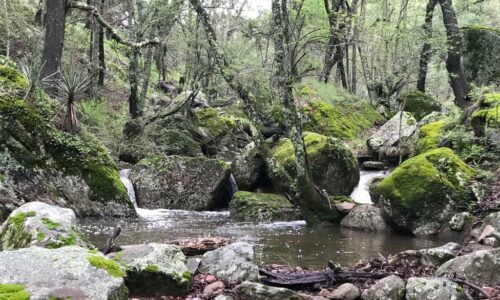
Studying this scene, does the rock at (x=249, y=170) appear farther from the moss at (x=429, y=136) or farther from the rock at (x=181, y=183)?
the moss at (x=429, y=136)

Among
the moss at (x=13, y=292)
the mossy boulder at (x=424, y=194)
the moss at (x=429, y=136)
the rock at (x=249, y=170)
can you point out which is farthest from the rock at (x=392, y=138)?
the moss at (x=13, y=292)

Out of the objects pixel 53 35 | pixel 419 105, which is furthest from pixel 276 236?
pixel 419 105

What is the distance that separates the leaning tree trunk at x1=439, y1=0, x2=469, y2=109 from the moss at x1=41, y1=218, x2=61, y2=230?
14.3 meters

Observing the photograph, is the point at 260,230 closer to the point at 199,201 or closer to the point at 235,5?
the point at 199,201

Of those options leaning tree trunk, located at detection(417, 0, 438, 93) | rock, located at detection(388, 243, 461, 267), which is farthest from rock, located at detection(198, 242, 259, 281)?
leaning tree trunk, located at detection(417, 0, 438, 93)

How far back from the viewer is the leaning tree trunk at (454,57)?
618 inches

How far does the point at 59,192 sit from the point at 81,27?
56.5 feet

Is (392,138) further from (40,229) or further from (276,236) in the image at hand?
(40,229)

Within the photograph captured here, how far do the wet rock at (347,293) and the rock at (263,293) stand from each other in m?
0.41

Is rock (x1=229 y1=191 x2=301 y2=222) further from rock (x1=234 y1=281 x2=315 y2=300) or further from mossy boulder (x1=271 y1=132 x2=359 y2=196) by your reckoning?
rock (x1=234 y1=281 x2=315 y2=300)

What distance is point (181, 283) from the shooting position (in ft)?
14.9

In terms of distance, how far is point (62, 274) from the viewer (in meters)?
3.03

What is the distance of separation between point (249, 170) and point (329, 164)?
2232 mm

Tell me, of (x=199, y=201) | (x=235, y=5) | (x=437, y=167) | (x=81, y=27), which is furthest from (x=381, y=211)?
(x=81, y=27)
